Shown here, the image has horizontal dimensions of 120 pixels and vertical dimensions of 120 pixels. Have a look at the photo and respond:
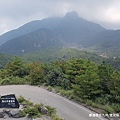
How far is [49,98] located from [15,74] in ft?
35.2

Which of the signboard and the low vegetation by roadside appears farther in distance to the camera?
the signboard

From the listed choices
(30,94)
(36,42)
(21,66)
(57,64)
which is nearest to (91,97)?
(30,94)

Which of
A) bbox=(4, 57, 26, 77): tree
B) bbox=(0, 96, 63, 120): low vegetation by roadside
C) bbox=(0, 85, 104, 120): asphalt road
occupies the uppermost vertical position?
bbox=(4, 57, 26, 77): tree

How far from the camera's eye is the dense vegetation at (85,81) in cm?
1612

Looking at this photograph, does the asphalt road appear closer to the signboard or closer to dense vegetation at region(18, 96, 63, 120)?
dense vegetation at region(18, 96, 63, 120)

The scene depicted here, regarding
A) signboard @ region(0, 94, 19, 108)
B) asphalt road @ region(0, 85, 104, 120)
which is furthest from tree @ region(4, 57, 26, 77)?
signboard @ region(0, 94, 19, 108)

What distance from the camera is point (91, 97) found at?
17266 mm

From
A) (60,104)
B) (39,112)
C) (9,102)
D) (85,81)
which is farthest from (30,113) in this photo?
(85,81)

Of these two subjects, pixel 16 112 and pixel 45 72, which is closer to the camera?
pixel 16 112

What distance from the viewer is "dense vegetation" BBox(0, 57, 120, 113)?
16125 mm

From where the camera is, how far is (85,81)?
17016 mm

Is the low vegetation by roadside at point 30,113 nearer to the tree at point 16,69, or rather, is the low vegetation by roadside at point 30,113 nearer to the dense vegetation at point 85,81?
the dense vegetation at point 85,81

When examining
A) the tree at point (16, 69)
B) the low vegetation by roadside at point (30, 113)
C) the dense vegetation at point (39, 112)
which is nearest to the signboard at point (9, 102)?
the low vegetation by roadside at point (30, 113)

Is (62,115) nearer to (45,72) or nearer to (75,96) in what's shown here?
(75,96)
